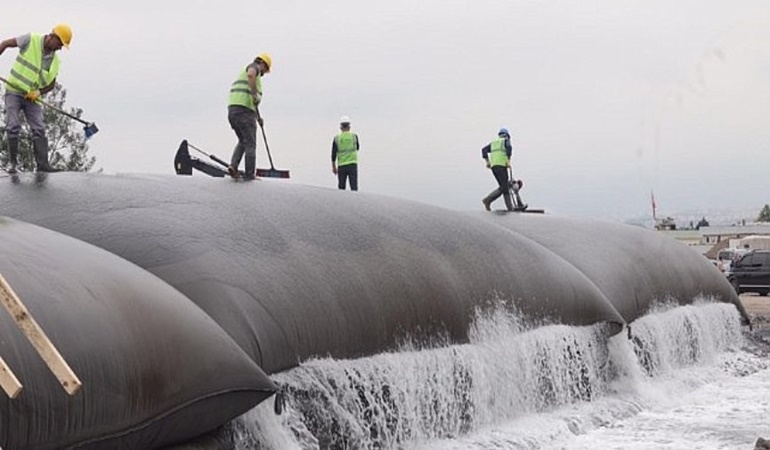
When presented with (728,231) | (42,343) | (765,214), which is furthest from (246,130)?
(765,214)

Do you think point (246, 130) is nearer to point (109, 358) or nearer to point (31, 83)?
point (31, 83)

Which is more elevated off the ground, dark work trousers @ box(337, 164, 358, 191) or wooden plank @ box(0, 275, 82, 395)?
dark work trousers @ box(337, 164, 358, 191)

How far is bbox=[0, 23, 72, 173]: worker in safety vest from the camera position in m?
13.2

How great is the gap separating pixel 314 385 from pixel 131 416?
311cm

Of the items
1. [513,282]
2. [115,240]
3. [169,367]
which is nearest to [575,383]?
[513,282]

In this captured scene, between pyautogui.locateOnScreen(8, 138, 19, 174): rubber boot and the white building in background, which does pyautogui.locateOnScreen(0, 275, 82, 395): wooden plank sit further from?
the white building in background

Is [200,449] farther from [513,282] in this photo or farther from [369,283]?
[513,282]

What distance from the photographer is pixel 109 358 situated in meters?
7.75

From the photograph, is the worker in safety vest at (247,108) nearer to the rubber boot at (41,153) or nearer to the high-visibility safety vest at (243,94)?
the high-visibility safety vest at (243,94)

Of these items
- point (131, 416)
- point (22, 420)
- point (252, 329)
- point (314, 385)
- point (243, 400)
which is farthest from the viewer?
point (314, 385)

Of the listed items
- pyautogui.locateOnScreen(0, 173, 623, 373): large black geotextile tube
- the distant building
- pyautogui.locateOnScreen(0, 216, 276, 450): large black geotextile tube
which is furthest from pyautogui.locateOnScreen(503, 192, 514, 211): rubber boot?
the distant building

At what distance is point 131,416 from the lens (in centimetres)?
787

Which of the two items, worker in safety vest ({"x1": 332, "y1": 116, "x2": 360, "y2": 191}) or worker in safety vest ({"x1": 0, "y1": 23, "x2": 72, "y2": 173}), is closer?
worker in safety vest ({"x1": 0, "y1": 23, "x2": 72, "y2": 173})

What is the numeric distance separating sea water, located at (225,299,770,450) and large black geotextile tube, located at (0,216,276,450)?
43.4 inches
